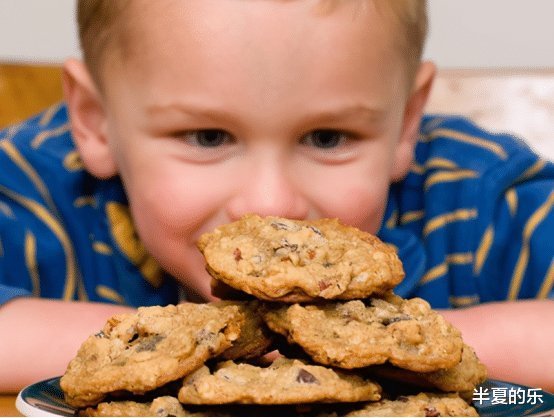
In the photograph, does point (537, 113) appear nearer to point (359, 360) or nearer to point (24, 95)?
point (24, 95)

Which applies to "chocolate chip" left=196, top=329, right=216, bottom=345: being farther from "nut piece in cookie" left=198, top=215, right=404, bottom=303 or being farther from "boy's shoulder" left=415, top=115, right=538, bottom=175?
"boy's shoulder" left=415, top=115, right=538, bottom=175

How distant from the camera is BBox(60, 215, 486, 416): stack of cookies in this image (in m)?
0.56

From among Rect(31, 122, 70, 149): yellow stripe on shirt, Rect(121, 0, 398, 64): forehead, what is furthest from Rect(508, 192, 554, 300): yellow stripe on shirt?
Rect(31, 122, 70, 149): yellow stripe on shirt

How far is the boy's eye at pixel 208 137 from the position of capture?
3.42 feet

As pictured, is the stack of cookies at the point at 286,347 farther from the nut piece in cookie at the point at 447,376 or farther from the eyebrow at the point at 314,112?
the eyebrow at the point at 314,112

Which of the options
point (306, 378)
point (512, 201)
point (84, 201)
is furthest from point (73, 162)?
point (306, 378)

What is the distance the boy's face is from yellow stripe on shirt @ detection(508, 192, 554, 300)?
298mm

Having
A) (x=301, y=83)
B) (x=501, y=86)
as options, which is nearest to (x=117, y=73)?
A: (x=301, y=83)

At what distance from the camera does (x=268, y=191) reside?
99 centimetres

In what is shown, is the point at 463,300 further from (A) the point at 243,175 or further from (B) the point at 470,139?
(A) the point at 243,175

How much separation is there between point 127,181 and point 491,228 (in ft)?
1.89

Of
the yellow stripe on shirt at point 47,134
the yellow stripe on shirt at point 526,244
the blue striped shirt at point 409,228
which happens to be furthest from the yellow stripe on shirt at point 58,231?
the yellow stripe on shirt at point 526,244

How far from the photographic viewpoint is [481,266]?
137 centimetres

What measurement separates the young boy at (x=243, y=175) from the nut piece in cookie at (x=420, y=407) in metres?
0.40
